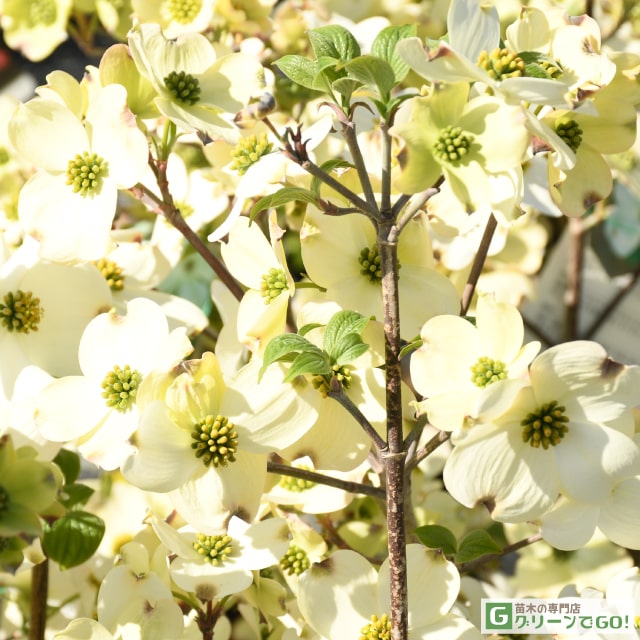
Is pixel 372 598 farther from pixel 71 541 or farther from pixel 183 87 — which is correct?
pixel 183 87

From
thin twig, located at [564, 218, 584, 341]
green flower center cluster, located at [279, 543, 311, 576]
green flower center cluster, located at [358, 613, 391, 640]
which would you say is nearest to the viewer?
green flower center cluster, located at [358, 613, 391, 640]

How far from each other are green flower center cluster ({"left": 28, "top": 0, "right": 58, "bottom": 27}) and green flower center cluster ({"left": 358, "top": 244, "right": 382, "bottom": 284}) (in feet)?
1.64

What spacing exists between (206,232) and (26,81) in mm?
928

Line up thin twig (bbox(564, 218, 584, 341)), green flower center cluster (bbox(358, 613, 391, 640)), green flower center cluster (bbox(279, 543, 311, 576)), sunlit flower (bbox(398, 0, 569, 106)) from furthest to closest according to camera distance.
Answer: thin twig (bbox(564, 218, 584, 341)), green flower center cluster (bbox(279, 543, 311, 576)), green flower center cluster (bbox(358, 613, 391, 640)), sunlit flower (bbox(398, 0, 569, 106))

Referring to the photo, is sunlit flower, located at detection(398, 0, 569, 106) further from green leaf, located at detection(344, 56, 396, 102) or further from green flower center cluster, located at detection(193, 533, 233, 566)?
green flower center cluster, located at detection(193, 533, 233, 566)

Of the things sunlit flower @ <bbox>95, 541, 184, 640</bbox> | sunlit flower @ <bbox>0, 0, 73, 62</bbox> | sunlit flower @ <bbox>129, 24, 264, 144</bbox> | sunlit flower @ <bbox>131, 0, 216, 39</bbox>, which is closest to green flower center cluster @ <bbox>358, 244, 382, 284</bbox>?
sunlit flower @ <bbox>129, 24, 264, 144</bbox>

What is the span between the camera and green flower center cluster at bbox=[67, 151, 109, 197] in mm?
524

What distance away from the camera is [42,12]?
2.86 ft

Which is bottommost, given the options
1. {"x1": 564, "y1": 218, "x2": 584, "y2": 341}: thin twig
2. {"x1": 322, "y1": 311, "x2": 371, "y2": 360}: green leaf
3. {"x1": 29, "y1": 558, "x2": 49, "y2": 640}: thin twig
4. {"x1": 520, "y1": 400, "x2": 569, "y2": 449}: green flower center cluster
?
{"x1": 29, "y1": 558, "x2": 49, "y2": 640}: thin twig

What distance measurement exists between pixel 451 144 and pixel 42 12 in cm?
60

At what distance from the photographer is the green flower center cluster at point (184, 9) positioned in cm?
74

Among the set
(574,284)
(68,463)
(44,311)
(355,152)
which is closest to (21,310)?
(44,311)

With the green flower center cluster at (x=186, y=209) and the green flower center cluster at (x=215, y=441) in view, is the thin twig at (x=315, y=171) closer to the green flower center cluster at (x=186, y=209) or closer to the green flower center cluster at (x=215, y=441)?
the green flower center cluster at (x=215, y=441)

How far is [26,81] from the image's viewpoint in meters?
1.54
